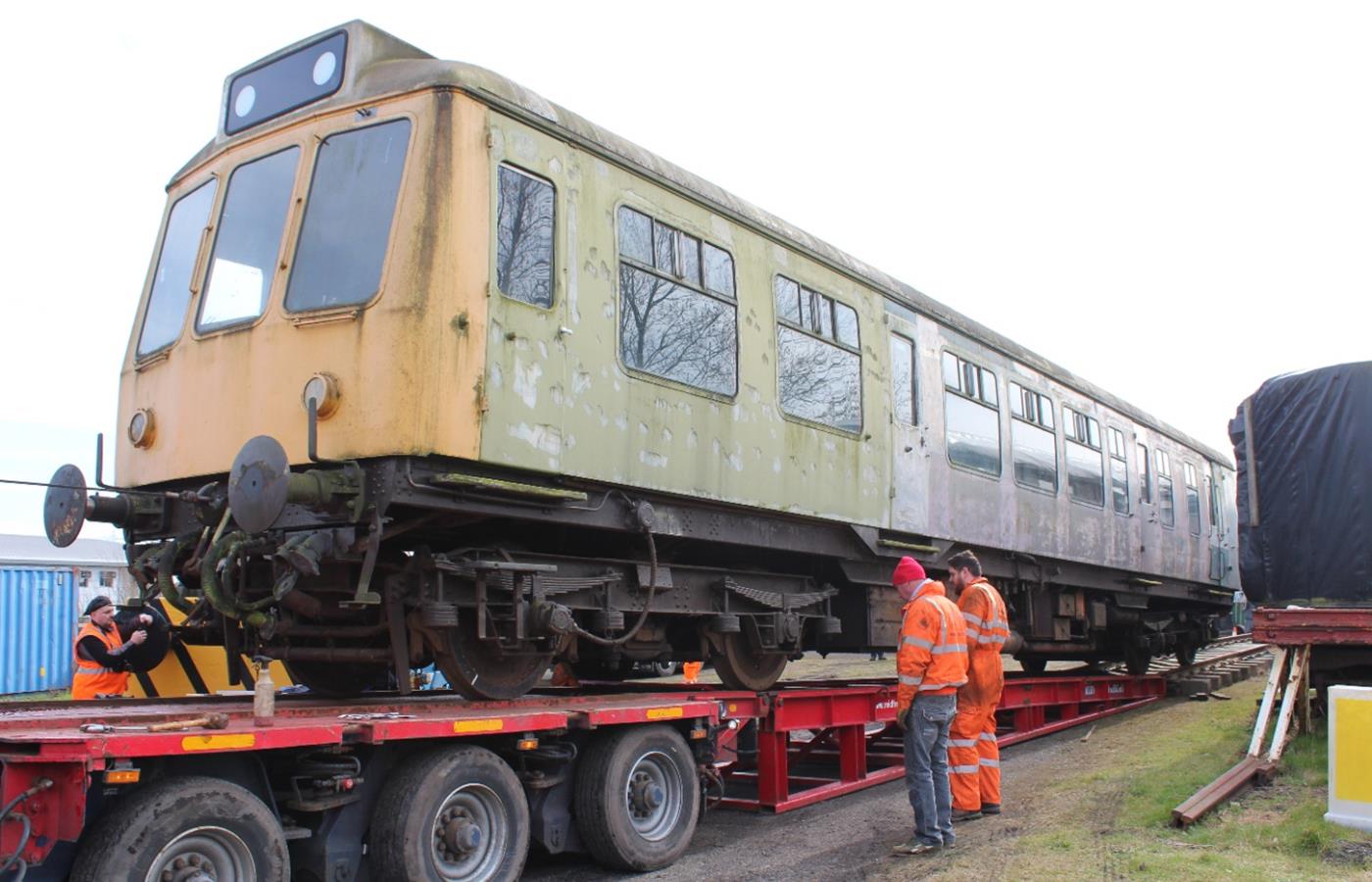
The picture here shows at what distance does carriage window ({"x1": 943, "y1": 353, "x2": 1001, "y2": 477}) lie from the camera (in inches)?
392

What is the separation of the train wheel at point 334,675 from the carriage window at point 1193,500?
1285cm

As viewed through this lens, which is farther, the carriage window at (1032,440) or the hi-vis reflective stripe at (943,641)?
the carriage window at (1032,440)

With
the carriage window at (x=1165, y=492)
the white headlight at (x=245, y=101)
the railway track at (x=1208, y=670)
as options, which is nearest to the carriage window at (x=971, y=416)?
the railway track at (x=1208, y=670)

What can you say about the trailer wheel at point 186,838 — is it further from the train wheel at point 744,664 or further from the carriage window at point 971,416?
the carriage window at point 971,416

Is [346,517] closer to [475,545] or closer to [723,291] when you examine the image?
[475,545]

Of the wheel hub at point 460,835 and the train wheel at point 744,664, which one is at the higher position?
the train wheel at point 744,664

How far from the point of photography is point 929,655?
6.96m

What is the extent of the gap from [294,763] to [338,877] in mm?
581

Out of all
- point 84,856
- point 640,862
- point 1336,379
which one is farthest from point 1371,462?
point 84,856

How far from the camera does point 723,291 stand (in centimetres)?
728

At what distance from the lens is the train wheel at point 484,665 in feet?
19.6

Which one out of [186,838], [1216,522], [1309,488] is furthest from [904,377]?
[1216,522]

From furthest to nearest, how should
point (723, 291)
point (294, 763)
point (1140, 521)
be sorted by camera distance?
point (1140, 521) → point (723, 291) → point (294, 763)

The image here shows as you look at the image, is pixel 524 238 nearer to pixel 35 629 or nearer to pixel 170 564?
pixel 170 564
